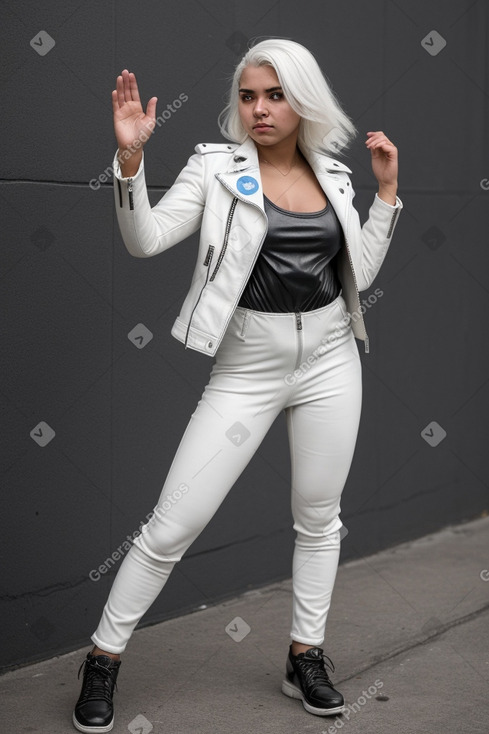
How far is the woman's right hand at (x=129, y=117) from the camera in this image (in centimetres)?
291

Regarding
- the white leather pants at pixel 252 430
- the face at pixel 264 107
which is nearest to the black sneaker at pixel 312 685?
the white leather pants at pixel 252 430

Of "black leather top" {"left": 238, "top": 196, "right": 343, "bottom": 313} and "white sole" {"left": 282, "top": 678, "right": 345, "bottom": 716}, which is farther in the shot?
"white sole" {"left": 282, "top": 678, "right": 345, "bottom": 716}

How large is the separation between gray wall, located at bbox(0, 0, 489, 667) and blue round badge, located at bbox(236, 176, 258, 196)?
0.83 meters

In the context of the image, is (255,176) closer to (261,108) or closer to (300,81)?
(261,108)

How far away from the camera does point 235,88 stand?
332 cm

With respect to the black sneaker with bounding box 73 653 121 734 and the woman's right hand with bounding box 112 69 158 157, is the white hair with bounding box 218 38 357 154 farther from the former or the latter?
the black sneaker with bounding box 73 653 121 734

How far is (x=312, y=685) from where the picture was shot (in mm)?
3521

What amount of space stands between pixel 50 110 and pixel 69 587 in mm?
1707

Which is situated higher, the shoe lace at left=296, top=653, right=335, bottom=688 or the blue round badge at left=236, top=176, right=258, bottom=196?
the blue round badge at left=236, top=176, right=258, bottom=196

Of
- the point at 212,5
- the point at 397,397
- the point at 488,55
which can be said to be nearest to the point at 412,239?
the point at 397,397

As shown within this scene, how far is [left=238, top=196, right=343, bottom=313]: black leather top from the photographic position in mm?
3238

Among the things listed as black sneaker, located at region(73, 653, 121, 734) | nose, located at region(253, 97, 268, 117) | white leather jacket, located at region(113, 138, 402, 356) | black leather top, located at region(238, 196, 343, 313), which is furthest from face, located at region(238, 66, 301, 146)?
black sneaker, located at region(73, 653, 121, 734)

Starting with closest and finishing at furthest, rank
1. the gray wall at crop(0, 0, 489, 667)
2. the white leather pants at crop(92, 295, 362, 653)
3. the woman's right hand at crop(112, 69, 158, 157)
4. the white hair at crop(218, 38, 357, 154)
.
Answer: the woman's right hand at crop(112, 69, 158, 157) → the white hair at crop(218, 38, 357, 154) → the white leather pants at crop(92, 295, 362, 653) → the gray wall at crop(0, 0, 489, 667)

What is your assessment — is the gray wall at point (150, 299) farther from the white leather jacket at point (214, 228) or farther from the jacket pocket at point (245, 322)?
the jacket pocket at point (245, 322)
